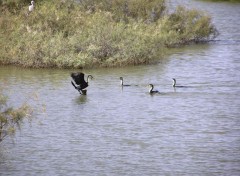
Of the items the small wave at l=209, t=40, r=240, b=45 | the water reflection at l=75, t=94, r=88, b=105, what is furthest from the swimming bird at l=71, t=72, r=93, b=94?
the small wave at l=209, t=40, r=240, b=45

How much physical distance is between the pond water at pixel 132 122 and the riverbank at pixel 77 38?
21.3 inches

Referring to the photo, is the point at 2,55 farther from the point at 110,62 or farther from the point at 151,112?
the point at 151,112

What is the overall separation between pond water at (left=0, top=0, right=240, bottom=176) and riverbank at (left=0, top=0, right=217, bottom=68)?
21.3 inches

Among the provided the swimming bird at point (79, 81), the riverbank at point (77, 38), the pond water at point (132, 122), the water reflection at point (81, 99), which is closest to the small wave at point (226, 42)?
the riverbank at point (77, 38)

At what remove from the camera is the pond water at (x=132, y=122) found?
1828cm

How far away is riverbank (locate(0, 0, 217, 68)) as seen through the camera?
30594 mm

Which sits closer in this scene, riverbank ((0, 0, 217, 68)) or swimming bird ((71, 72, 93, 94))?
swimming bird ((71, 72, 93, 94))

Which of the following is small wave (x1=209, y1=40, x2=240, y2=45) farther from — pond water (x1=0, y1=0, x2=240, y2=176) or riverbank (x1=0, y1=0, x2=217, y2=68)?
pond water (x1=0, y1=0, x2=240, y2=176)

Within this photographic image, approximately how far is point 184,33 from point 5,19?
8.90 m

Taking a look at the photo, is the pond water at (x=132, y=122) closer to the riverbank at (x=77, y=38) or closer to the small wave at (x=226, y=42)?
the riverbank at (x=77, y=38)

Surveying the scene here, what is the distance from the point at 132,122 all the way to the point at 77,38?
30.8 feet

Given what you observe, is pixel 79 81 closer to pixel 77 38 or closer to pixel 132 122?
pixel 132 122

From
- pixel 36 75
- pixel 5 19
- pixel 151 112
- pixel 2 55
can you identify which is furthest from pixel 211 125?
pixel 5 19

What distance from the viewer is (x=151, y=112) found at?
23.8m
